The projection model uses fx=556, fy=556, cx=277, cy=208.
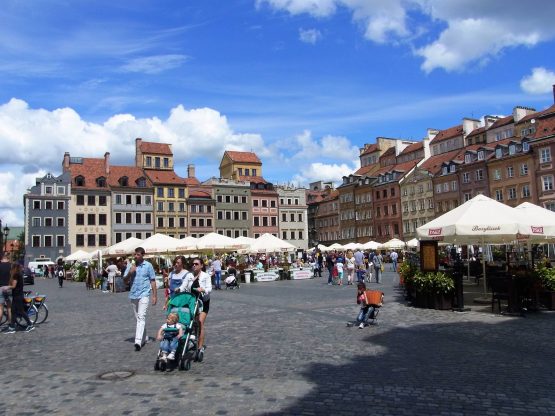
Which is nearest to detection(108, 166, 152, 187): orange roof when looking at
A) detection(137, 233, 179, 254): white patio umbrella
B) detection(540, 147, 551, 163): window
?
detection(137, 233, 179, 254): white patio umbrella

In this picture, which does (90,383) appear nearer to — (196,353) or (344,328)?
(196,353)

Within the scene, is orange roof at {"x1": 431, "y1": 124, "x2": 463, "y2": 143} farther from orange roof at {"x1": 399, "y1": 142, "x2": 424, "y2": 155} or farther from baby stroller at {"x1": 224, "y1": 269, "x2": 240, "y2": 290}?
baby stroller at {"x1": 224, "y1": 269, "x2": 240, "y2": 290}

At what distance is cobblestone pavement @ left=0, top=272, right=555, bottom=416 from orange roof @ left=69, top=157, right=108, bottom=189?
210ft

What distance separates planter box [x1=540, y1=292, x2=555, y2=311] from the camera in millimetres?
13961

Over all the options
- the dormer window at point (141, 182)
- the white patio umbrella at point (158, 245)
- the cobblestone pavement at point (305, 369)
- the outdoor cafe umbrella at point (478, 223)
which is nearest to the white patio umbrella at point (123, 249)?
the white patio umbrella at point (158, 245)

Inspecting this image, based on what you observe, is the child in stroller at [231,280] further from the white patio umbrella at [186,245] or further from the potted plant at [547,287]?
the potted plant at [547,287]

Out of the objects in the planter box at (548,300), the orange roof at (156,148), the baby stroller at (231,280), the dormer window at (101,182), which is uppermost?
the orange roof at (156,148)

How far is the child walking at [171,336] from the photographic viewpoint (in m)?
8.20

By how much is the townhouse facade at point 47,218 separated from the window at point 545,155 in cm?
5601

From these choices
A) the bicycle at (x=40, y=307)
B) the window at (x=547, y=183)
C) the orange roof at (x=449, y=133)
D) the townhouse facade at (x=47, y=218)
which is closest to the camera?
the bicycle at (x=40, y=307)

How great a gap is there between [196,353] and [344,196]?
263 ft

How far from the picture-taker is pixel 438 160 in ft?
241

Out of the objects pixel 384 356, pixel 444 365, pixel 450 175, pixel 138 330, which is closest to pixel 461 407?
pixel 444 365

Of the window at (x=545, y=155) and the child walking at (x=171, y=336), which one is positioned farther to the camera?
the window at (x=545, y=155)
